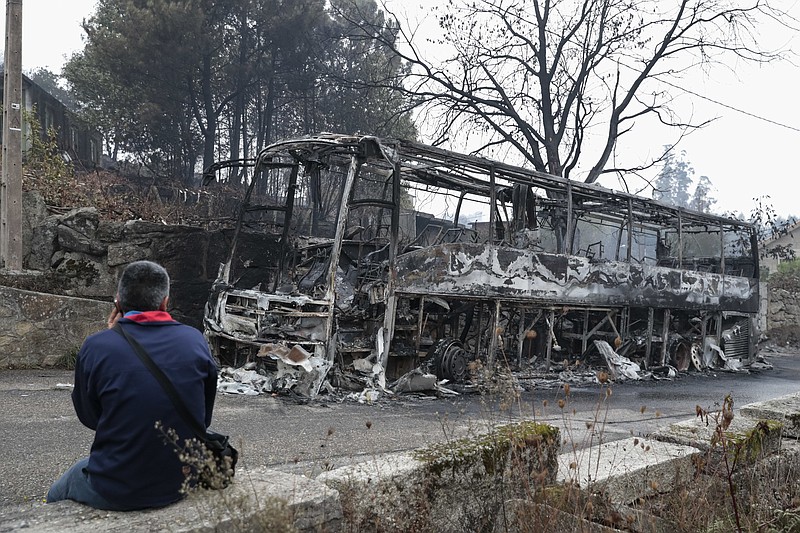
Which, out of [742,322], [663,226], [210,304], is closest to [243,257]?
[210,304]

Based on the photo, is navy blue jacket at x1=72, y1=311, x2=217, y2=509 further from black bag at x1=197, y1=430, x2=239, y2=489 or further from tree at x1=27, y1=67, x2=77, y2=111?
tree at x1=27, y1=67, x2=77, y2=111

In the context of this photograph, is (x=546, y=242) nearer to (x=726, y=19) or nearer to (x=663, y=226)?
(x=663, y=226)

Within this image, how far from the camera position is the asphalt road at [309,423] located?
14.1 feet

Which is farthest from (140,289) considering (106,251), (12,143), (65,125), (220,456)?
(65,125)

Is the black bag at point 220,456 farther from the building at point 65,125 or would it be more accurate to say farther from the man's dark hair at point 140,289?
the building at point 65,125

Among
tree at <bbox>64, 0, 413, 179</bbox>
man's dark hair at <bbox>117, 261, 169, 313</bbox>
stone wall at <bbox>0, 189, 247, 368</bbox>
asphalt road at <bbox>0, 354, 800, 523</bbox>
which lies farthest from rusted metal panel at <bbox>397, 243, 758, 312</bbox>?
tree at <bbox>64, 0, 413, 179</bbox>

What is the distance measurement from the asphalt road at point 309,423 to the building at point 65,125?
50.2 feet

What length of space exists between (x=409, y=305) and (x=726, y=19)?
1557cm

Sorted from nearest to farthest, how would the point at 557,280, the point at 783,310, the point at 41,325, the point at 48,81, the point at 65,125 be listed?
the point at 41,325 < the point at 557,280 < the point at 65,125 < the point at 783,310 < the point at 48,81

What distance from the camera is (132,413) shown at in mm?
2465

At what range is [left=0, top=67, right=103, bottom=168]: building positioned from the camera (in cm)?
2078

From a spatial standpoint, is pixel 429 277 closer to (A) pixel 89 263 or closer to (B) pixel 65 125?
(A) pixel 89 263

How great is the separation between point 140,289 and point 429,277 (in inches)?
267

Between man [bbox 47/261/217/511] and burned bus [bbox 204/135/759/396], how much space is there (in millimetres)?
4089
